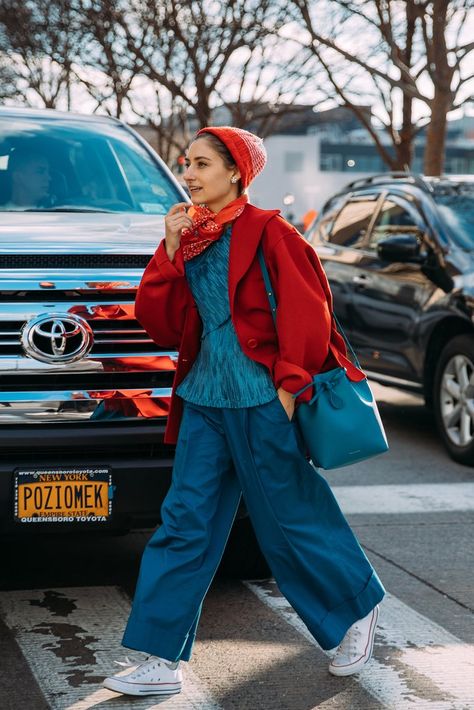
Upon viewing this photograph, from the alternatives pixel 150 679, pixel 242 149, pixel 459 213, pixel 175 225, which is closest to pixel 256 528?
pixel 150 679

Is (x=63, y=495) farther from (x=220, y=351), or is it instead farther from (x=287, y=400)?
(x=287, y=400)

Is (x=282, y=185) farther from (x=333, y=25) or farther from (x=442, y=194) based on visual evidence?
(x=442, y=194)

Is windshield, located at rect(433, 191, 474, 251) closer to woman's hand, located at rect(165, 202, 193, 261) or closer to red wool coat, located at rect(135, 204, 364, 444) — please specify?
red wool coat, located at rect(135, 204, 364, 444)

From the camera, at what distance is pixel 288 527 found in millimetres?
3861

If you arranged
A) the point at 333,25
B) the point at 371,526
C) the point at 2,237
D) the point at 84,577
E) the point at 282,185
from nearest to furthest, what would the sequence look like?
1. the point at 2,237
2. the point at 84,577
3. the point at 371,526
4. the point at 333,25
5. the point at 282,185

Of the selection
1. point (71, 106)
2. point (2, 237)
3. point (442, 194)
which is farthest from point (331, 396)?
point (71, 106)

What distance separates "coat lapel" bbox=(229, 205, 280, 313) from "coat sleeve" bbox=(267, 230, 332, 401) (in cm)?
7

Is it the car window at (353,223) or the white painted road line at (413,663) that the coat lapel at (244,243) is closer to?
the white painted road line at (413,663)

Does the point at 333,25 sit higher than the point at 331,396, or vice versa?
the point at 333,25

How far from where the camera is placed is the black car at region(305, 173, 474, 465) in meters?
7.90

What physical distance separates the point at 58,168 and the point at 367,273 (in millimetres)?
3494

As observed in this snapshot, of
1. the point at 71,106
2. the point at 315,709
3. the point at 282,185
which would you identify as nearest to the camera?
the point at 315,709

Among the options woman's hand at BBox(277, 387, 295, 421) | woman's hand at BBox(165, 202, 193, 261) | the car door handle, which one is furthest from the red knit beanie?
the car door handle

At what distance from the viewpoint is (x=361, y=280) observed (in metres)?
9.10
